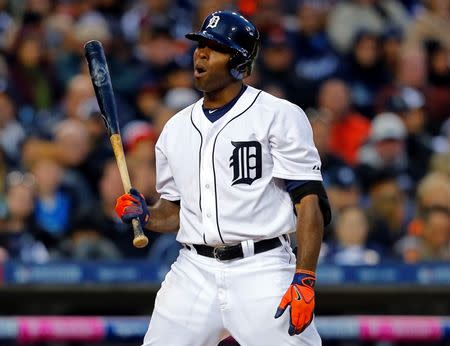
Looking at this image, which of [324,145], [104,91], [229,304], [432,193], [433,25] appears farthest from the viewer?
[433,25]

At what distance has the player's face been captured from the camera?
4.42 meters

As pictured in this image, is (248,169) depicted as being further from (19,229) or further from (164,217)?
(19,229)

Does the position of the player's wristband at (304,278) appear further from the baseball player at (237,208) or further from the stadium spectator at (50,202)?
the stadium spectator at (50,202)

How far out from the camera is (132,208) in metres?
4.49

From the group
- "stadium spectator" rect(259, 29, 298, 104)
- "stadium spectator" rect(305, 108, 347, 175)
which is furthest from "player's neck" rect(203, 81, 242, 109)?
"stadium spectator" rect(259, 29, 298, 104)

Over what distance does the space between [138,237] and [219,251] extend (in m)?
0.31

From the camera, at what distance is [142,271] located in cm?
668

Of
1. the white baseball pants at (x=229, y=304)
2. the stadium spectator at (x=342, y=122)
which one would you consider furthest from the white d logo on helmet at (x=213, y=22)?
the stadium spectator at (x=342, y=122)

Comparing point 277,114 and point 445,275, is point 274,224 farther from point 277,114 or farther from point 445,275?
point 445,275

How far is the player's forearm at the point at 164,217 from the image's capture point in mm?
4660

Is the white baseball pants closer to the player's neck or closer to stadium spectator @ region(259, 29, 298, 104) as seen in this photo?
the player's neck

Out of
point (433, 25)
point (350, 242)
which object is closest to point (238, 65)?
point (350, 242)

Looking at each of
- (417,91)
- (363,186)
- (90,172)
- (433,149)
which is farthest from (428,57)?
(90,172)

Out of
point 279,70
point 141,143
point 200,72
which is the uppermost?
point 200,72
